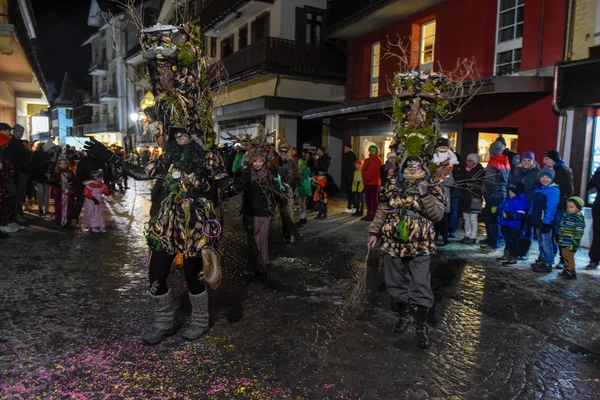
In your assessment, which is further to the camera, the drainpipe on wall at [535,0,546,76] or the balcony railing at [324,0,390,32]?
the balcony railing at [324,0,390,32]

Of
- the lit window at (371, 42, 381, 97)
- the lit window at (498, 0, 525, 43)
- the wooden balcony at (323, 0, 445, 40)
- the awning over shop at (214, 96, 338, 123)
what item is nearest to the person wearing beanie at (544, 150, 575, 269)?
the lit window at (498, 0, 525, 43)

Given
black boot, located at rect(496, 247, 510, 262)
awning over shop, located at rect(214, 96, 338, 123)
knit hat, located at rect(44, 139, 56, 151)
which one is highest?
awning over shop, located at rect(214, 96, 338, 123)

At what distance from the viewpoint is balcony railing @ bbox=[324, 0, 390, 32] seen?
1458 centimetres

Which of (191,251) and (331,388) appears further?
(191,251)

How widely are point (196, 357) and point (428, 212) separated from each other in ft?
8.33

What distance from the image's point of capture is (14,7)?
11.4 m

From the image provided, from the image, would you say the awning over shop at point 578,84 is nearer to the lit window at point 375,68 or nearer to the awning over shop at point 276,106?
the lit window at point 375,68

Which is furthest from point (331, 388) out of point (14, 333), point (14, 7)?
point (14, 7)

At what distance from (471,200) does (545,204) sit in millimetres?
2187

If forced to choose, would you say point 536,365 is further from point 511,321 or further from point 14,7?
point 14,7

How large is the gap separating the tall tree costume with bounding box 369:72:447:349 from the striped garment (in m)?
3.42

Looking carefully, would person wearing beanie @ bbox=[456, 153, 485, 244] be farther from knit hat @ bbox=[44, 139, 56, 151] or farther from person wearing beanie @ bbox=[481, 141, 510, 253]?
knit hat @ bbox=[44, 139, 56, 151]

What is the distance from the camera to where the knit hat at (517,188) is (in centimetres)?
758

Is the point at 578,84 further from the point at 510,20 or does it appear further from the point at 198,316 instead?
the point at 198,316
